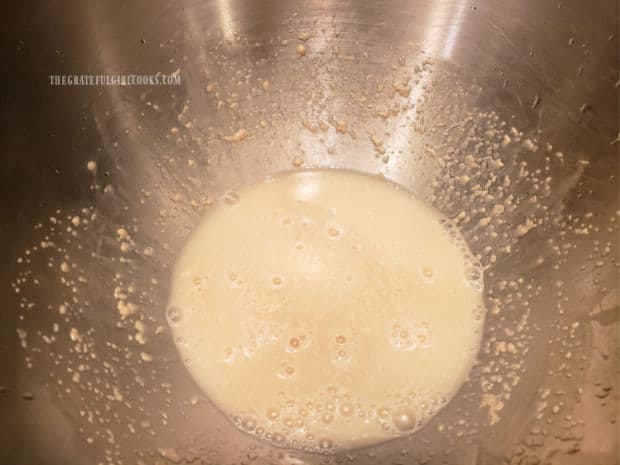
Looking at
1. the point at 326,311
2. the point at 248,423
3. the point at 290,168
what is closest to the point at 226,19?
the point at 290,168

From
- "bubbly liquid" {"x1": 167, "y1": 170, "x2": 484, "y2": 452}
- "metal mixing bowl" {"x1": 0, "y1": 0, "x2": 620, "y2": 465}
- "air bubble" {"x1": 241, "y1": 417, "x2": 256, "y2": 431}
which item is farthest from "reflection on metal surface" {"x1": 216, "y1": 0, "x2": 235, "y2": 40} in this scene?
"air bubble" {"x1": 241, "y1": 417, "x2": 256, "y2": 431}

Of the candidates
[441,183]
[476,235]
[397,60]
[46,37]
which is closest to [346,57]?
[397,60]

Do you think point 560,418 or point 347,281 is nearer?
point 560,418

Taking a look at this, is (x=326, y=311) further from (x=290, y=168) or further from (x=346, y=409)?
(x=290, y=168)

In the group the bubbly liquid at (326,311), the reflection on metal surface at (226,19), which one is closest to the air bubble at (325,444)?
the bubbly liquid at (326,311)

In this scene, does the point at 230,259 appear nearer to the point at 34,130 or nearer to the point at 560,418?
the point at 34,130

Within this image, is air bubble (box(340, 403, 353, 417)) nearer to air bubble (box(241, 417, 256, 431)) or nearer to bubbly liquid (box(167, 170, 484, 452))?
bubbly liquid (box(167, 170, 484, 452))
